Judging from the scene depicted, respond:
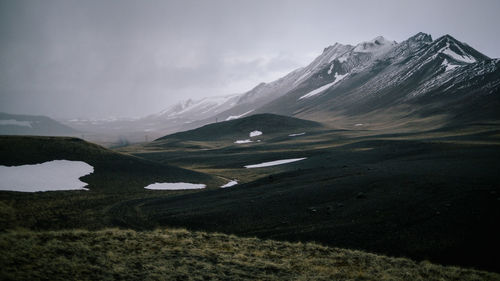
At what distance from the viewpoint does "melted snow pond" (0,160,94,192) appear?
42188mm

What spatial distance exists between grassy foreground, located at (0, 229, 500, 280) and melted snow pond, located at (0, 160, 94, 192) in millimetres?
27591

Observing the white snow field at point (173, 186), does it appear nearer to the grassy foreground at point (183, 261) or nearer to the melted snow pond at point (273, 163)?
the melted snow pond at point (273, 163)

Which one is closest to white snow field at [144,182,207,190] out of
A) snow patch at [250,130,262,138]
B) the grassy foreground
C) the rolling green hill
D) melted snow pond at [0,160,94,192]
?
melted snow pond at [0,160,94,192]

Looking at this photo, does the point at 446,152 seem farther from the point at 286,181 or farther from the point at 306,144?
→ the point at 306,144

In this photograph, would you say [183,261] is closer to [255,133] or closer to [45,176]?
[45,176]

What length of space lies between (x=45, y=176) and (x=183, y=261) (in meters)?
40.9

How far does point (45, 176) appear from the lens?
47438mm

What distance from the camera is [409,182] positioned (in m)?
36.8

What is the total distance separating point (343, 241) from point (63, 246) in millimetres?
19213

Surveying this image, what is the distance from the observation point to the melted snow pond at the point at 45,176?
4219 centimetres

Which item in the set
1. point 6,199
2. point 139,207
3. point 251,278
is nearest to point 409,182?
point 251,278

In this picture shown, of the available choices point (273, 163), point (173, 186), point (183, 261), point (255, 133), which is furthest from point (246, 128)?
point (183, 261)

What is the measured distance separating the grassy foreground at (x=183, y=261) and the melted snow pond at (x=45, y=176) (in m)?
27.6

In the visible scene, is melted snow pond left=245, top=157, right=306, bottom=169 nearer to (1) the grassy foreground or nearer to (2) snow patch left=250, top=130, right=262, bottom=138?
(1) the grassy foreground
